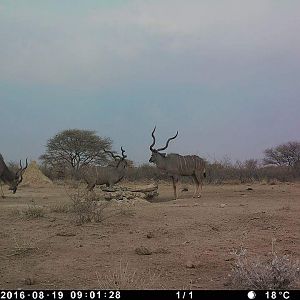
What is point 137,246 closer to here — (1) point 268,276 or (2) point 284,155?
(1) point 268,276

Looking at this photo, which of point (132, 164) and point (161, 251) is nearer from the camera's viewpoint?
point (161, 251)

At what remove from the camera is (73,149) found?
140ft

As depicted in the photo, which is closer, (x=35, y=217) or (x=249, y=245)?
(x=249, y=245)

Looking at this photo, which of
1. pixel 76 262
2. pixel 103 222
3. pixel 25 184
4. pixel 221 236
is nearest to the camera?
pixel 76 262

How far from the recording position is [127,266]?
6.77 m

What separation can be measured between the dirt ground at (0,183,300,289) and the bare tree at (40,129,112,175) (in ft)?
99.3

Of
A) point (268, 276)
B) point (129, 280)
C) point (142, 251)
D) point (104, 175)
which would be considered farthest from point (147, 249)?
point (104, 175)

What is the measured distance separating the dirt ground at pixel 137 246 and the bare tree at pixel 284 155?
36269 mm

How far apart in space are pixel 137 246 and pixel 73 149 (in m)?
35.0

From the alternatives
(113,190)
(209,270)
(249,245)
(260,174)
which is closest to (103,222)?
(249,245)

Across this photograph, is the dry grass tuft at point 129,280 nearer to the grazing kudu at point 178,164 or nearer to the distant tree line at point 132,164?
the grazing kudu at point 178,164

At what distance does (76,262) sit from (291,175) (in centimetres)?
3010

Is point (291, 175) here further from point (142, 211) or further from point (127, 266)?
point (127, 266)

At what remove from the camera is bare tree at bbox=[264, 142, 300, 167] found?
47.5 meters
